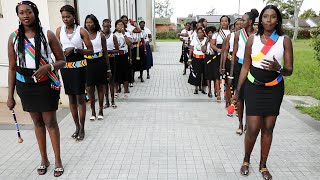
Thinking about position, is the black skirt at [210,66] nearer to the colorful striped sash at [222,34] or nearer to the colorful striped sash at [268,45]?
the colorful striped sash at [222,34]

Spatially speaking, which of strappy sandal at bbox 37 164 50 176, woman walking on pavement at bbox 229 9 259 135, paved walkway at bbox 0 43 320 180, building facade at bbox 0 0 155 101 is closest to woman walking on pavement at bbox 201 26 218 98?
paved walkway at bbox 0 43 320 180

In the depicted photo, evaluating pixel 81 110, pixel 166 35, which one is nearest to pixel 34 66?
pixel 81 110

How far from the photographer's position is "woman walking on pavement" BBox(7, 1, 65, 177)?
332 cm

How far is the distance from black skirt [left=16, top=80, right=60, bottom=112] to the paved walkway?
2.78 ft

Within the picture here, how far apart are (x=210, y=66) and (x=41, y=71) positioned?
15.1ft

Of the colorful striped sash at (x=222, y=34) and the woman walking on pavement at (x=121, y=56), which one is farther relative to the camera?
the woman walking on pavement at (x=121, y=56)

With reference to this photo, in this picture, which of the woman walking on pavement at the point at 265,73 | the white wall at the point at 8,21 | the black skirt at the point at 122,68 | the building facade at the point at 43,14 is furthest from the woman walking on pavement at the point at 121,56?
the woman walking on pavement at the point at 265,73

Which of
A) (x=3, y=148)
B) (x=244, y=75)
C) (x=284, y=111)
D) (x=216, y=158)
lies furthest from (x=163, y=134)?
(x=284, y=111)

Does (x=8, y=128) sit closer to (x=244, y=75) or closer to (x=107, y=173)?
(x=107, y=173)

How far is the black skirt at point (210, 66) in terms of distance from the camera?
718 centimetres

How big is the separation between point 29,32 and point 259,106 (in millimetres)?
2619

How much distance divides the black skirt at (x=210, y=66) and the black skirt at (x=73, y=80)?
3.44 m

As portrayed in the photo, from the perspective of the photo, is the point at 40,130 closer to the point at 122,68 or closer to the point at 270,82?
the point at 270,82

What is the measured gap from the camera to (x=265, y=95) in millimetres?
3400
